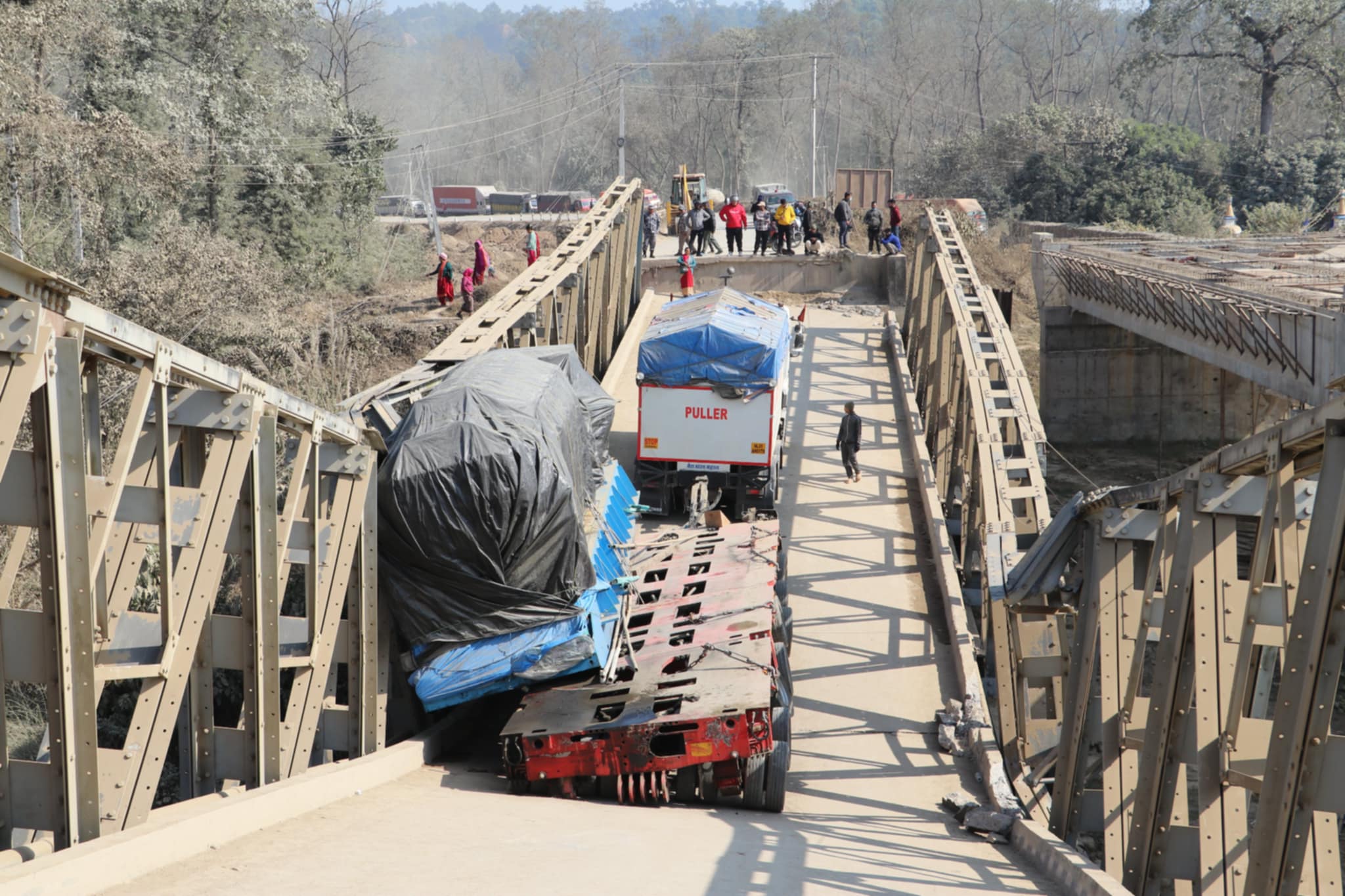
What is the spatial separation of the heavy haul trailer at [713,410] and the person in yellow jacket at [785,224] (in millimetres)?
18556

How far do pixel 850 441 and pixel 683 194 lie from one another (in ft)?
83.2

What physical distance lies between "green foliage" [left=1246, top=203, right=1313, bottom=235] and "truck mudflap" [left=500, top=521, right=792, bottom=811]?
4536 centimetres

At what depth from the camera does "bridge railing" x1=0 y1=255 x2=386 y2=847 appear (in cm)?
622

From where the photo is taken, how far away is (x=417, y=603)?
9.92 meters

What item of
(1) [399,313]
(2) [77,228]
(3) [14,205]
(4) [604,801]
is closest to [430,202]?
(1) [399,313]

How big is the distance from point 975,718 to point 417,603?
16.2 ft

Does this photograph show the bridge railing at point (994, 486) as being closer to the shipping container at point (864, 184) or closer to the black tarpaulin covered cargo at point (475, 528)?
the black tarpaulin covered cargo at point (475, 528)

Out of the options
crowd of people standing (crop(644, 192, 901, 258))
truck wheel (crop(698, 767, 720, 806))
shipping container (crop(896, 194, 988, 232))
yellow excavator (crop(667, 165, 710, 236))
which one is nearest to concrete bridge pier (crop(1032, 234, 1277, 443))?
crowd of people standing (crop(644, 192, 901, 258))

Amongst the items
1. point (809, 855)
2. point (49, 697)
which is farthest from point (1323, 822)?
point (49, 697)

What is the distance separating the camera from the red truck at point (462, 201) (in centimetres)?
7081

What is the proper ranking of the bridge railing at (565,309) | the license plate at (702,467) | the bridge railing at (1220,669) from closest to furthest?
the bridge railing at (1220,669) → the bridge railing at (565,309) → the license plate at (702,467)

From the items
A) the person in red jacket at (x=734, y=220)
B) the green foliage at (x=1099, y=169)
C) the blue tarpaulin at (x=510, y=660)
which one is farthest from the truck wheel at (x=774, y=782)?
the green foliage at (x=1099, y=169)

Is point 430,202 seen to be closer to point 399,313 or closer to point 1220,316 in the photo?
point 399,313

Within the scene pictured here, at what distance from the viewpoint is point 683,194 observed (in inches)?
1655
